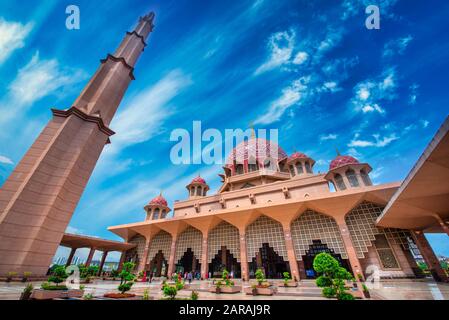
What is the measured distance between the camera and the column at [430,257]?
1333 centimetres

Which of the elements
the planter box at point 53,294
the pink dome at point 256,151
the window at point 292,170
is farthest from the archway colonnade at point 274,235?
the planter box at point 53,294

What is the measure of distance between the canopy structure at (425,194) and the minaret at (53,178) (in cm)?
1991

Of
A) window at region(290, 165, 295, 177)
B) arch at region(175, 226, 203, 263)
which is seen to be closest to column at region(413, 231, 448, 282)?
window at region(290, 165, 295, 177)

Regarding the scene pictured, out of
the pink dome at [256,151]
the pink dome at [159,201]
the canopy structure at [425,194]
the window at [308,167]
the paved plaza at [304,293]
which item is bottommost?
the paved plaza at [304,293]

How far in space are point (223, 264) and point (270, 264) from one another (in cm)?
515

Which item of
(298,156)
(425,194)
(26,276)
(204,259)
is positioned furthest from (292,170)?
(26,276)

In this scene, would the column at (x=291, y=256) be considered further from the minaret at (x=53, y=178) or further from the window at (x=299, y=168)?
the minaret at (x=53, y=178)

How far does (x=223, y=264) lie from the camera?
21969mm

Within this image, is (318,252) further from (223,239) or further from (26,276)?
(26,276)

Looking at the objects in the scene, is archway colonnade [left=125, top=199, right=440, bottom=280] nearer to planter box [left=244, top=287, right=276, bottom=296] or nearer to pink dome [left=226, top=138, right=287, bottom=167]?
planter box [left=244, top=287, right=276, bottom=296]

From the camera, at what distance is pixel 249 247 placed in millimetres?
19953

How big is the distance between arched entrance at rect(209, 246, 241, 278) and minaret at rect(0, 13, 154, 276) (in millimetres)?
15282
